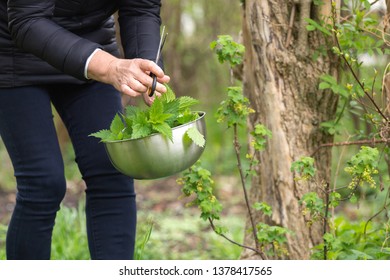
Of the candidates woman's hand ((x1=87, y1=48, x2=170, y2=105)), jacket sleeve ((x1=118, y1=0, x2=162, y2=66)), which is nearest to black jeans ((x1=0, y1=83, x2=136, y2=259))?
jacket sleeve ((x1=118, y1=0, x2=162, y2=66))

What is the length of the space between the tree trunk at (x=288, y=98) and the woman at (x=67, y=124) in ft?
1.49

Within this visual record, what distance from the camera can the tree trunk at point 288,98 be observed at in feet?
9.11

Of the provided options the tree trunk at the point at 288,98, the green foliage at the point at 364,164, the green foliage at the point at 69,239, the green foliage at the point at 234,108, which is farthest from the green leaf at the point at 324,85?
the green foliage at the point at 69,239

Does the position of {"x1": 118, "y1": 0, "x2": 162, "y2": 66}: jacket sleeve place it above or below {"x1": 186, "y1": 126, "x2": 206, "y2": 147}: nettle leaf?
above

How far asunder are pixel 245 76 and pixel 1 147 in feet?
13.2

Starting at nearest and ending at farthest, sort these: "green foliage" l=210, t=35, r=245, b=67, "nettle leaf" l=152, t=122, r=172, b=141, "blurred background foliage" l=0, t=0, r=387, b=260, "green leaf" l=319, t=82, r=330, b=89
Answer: "nettle leaf" l=152, t=122, r=172, b=141, "green foliage" l=210, t=35, r=245, b=67, "green leaf" l=319, t=82, r=330, b=89, "blurred background foliage" l=0, t=0, r=387, b=260

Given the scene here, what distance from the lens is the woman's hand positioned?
2119 mm

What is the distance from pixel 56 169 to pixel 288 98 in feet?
3.14

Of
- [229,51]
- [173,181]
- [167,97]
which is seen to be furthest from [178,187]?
[167,97]

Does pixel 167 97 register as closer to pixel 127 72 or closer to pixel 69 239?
pixel 127 72

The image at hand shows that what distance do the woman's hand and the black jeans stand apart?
16.6 inches

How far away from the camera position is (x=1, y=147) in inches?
255

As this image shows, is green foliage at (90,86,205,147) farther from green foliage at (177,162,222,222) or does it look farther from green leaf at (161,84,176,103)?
green foliage at (177,162,222,222)

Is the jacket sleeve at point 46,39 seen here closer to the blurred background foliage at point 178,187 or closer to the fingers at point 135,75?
the fingers at point 135,75
